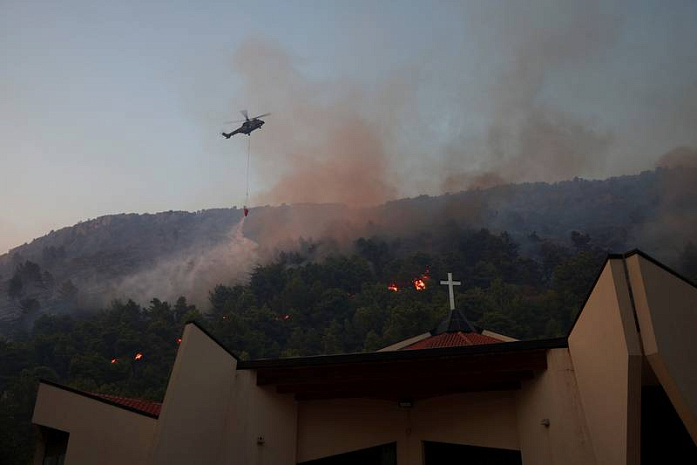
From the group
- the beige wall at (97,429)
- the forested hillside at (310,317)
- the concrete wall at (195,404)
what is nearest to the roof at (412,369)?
the concrete wall at (195,404)

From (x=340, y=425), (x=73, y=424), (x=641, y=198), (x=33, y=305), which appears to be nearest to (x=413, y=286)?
(x=340, y=425)

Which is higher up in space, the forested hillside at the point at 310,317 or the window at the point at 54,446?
the forested hillside at the point at 310,317

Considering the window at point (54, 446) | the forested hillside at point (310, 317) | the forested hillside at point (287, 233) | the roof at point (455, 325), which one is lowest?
the window at point (54, 446)

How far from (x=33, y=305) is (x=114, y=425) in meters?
130

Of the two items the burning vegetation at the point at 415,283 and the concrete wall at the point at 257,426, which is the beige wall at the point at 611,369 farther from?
the burning vegetation at the point at 415,283

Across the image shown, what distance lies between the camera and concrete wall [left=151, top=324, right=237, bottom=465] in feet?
33.0

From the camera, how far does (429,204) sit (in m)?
187

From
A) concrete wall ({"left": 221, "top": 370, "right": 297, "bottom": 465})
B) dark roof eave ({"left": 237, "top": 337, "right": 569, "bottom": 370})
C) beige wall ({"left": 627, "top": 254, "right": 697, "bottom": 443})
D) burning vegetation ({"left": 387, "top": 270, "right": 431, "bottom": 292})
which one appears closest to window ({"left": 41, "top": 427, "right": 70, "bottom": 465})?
concrete wall ({"left": 221, "top": 370, "right": 297, "bottom": 465})

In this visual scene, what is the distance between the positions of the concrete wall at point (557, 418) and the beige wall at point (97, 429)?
27.3ft

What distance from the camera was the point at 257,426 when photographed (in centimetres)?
1256

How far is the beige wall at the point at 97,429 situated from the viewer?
9.99m

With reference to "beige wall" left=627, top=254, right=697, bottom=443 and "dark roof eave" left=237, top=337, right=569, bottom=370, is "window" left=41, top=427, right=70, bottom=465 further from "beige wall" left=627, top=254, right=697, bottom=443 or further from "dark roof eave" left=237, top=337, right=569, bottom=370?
"beige wall" left=627, top=254, right=697, bottom=443

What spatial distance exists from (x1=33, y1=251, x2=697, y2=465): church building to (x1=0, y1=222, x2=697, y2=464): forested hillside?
31108 millimetres

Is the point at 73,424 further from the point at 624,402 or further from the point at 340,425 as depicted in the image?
the point at 624,402
